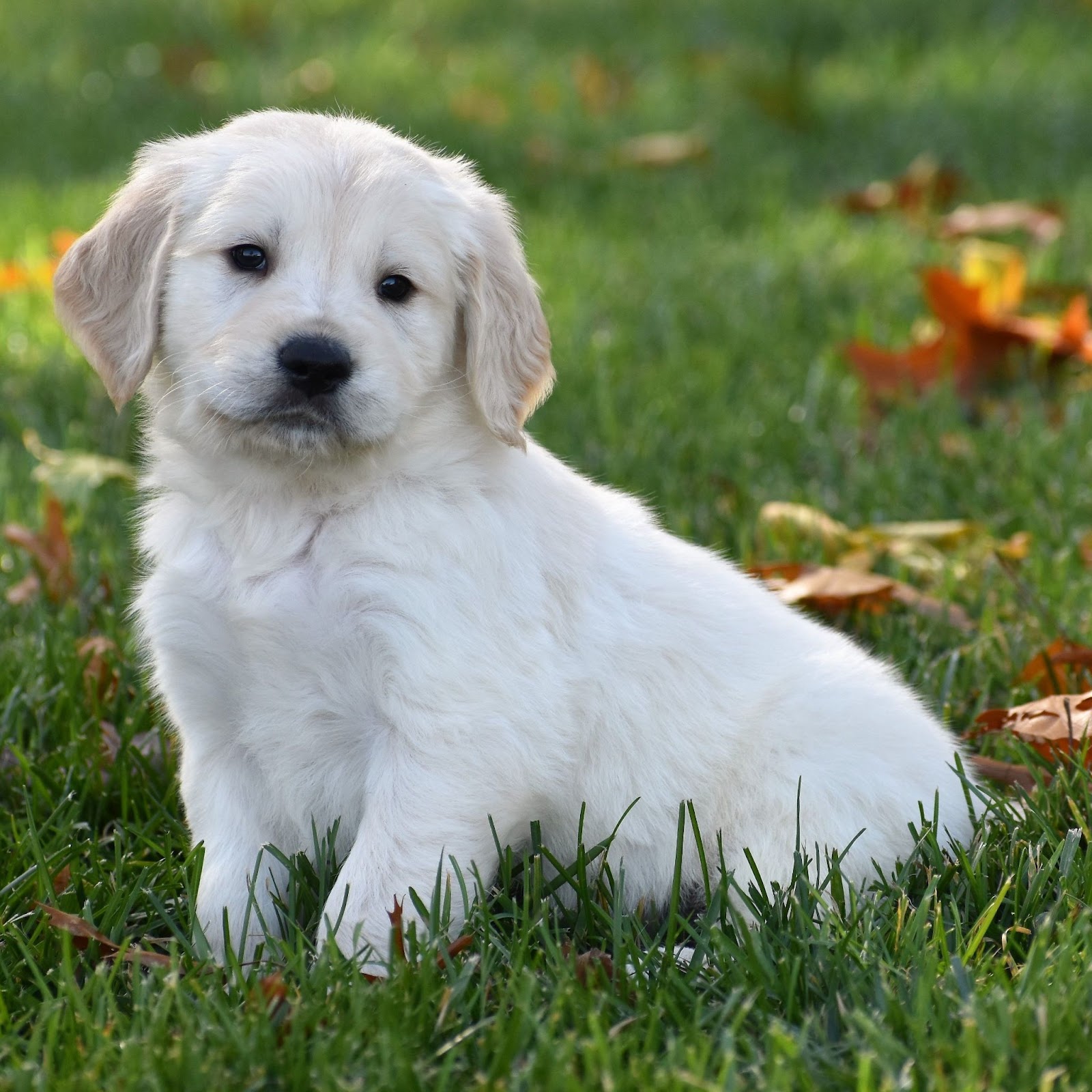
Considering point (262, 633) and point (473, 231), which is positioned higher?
point (473, 231)

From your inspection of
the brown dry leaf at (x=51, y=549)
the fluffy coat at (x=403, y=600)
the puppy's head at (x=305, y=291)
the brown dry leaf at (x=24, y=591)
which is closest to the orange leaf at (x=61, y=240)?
the brown dry leaf at (x=51, y=549)

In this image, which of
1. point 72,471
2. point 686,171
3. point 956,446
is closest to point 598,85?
point 686,171

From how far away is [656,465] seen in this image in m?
4.95

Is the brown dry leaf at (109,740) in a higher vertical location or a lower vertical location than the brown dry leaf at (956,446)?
higher

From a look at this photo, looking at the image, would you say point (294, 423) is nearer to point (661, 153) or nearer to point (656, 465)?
point (656, 465)

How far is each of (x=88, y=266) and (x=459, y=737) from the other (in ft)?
4.01

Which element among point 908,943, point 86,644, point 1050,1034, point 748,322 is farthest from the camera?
point 748,322

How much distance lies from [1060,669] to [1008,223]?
3.91 metres

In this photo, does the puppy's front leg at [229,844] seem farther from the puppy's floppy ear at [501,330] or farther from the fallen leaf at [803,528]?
the fallen leaf at [803,528]

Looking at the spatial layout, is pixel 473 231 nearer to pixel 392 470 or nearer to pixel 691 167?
pixel 392 470

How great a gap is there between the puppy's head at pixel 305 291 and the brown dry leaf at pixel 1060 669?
1.44 meters

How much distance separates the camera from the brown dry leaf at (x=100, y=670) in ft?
12.1

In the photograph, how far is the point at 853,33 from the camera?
10258 mm

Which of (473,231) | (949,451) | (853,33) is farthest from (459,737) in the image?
(853,33)
